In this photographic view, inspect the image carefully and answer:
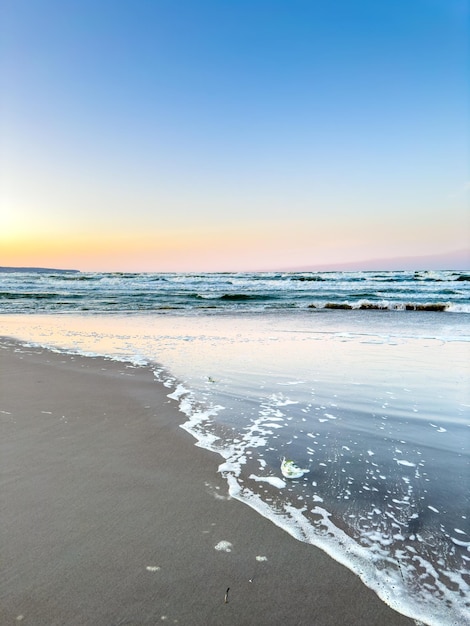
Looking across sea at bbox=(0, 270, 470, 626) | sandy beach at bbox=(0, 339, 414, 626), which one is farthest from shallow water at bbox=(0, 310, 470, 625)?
sandy beach at bbox=(0, 339, 414, 626)

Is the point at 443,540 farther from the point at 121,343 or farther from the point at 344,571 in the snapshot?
the point at 121,343

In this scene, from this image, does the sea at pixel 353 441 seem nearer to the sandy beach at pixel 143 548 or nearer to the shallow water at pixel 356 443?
the shallow water at pixel 356 443

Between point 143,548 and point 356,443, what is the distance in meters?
1.94

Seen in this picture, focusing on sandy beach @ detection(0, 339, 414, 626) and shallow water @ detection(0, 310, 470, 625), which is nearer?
sandy beach @ detection(0, 339, 414, 626)

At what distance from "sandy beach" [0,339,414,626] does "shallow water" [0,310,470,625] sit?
0.18m

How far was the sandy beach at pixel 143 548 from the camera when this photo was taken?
1.61 m

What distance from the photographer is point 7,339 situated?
30.9 feet

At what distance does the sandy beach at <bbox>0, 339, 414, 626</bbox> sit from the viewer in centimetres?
161

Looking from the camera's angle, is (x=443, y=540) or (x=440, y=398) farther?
(x=440, y=398)

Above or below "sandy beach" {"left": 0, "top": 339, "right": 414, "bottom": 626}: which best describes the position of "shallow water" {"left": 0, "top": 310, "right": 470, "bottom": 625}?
below

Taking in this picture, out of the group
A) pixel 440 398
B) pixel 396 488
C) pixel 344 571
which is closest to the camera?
pixel 344 571

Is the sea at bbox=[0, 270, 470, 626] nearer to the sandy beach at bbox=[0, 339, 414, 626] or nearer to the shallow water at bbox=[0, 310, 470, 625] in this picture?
the shallow water at bbox=[0, 310, 470, 625]

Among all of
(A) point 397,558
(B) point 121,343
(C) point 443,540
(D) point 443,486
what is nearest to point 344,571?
(A) point 397,558

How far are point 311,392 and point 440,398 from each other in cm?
140
